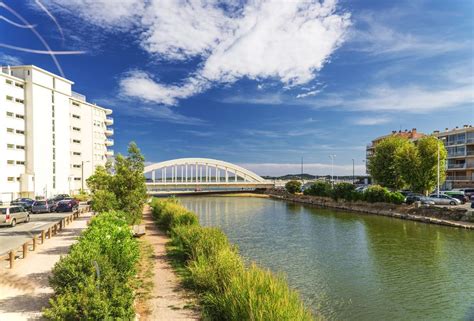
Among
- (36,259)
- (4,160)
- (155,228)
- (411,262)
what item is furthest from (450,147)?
(4,160)

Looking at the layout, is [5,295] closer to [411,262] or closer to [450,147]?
[411,262]

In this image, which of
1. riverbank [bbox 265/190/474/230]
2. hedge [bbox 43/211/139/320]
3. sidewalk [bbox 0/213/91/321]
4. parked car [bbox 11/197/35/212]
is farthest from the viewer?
parked car [bbox 11/197/35/212]

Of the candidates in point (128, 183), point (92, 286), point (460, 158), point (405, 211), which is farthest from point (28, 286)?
point (460, 158)

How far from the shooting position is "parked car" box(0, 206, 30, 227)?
23.5 meters

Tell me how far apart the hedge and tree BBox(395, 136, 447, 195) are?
44.4 metres

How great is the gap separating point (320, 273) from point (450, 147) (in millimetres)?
67284

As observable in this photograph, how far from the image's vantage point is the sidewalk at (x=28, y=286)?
25.2 ft

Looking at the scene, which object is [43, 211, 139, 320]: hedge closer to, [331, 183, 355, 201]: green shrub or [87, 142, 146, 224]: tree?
[87, 142, 146, 224]: tree

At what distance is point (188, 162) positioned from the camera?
360 feet

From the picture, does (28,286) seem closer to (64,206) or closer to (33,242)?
(33,242)

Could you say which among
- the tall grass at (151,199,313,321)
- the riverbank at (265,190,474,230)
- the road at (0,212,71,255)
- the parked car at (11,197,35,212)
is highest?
the tall grass at (151,199,313,321)

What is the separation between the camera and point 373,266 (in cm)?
1647

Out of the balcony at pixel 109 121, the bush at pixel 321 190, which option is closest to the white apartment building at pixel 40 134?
the balcony at pixel 109 121

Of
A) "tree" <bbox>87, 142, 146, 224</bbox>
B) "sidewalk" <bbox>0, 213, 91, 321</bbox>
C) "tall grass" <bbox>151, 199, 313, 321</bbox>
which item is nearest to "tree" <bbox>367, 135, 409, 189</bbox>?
"tree" <bbox>87, 142, 146, 224</bbox>
